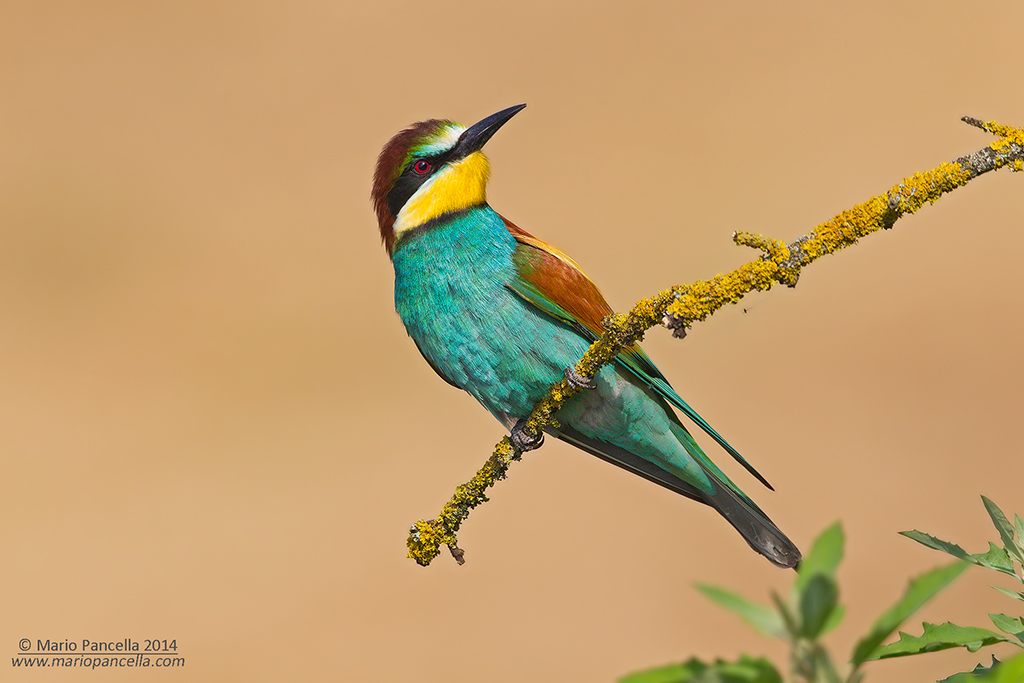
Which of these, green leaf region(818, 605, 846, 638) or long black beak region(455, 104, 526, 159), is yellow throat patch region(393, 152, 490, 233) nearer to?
long black beak region(455, 104, 526, 159)

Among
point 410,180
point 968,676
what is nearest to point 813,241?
point 968,676

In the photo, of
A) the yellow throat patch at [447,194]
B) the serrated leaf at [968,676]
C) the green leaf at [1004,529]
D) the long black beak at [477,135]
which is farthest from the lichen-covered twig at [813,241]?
the long black beak at [477,135]

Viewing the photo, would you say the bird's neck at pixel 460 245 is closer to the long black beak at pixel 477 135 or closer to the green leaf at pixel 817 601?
the long black beak at pixel 477 135

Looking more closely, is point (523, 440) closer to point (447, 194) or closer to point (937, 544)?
point (447, 194)

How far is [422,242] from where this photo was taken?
1839mm

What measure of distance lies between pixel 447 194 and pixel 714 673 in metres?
1.59

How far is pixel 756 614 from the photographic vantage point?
0.36 meters

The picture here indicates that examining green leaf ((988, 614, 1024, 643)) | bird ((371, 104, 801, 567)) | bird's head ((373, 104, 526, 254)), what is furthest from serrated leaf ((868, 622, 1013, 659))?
bird's head ((373, 104, 526, 254))

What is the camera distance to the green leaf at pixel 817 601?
13.8 inches

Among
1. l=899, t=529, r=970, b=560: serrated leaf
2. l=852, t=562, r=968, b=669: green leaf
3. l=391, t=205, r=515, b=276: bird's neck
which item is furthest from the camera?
l=391, t=205, r=515, b=276: bird's neck

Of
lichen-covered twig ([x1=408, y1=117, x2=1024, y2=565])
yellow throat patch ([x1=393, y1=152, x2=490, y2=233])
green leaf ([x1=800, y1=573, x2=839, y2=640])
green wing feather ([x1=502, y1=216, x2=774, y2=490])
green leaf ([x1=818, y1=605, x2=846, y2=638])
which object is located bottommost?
green leaf ([x1=818, y1=605, x2=846, y2=638])

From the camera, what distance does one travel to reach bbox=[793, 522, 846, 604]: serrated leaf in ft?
1.11

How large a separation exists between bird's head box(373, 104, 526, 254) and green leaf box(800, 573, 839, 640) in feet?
5.14

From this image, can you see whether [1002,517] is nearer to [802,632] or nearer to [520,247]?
[802,632]
